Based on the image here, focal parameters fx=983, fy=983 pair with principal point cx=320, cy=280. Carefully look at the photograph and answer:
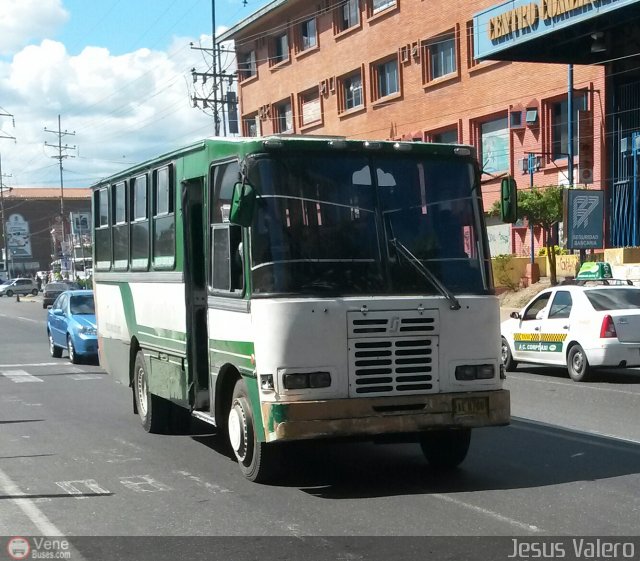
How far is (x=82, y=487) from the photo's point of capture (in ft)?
27.3

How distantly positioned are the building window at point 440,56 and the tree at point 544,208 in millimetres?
9758

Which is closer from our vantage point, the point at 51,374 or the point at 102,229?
the point at 102,229

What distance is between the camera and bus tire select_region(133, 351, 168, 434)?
11.2 m

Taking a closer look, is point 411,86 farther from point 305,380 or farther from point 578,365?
point 305,380

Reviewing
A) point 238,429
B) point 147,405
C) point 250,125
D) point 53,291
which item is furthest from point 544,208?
point 53,291

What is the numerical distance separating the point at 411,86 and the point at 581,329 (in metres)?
28.6

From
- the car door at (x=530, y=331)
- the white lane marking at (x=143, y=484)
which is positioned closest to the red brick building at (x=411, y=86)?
the car door at (x=530, y=331)

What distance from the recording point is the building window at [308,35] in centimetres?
5019

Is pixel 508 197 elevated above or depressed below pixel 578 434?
above

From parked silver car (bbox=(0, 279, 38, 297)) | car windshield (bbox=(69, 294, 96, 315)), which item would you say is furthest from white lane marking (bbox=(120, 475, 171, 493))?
parked silver car (bbox=(0, 279, 38, 297))

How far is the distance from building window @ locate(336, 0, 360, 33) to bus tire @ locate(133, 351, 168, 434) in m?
37.1

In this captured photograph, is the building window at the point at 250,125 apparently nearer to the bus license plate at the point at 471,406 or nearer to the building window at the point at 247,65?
the building window at the point at 247,65

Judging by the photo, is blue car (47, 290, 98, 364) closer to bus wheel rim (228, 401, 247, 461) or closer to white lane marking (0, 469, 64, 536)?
white lane marking (0, 469, 64, 536)

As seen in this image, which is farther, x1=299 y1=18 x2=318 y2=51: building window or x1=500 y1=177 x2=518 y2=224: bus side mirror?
x1=299 y1=18 x2=318 y2=51: building window
